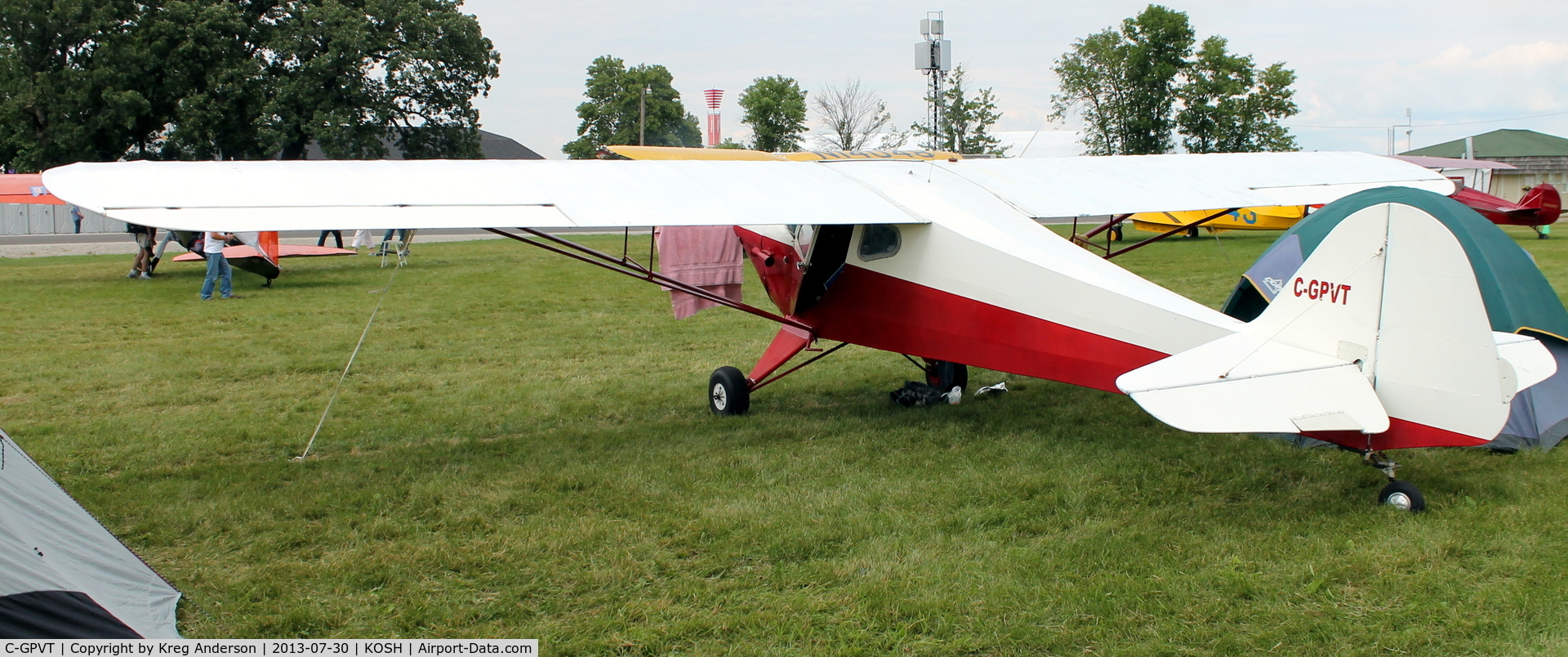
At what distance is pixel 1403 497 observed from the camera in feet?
15.2

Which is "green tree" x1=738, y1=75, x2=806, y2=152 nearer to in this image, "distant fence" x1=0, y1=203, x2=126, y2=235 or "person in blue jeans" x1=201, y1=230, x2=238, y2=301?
"distant fence" x1=0, y1=203, x2=126, y2=235

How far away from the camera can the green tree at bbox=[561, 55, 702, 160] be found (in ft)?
243

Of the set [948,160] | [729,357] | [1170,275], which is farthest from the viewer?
[1170,275]

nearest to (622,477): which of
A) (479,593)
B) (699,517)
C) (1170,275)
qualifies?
(699,517)

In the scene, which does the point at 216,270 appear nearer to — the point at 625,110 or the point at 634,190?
the point at 634,190

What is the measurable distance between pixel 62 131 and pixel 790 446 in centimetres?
4273

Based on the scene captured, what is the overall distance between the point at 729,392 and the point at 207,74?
4075cm

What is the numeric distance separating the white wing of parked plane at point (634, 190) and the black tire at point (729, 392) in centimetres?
150

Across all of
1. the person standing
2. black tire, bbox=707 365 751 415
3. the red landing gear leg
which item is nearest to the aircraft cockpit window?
the red landing gear leg

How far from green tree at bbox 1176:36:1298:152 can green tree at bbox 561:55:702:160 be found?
39499 millimetres

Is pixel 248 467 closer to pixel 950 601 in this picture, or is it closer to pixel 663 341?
pixel 950 601

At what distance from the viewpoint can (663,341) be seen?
10852mm

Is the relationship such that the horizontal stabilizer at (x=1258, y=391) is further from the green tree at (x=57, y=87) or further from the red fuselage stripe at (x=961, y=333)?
the green tree at (x=57, y=87)

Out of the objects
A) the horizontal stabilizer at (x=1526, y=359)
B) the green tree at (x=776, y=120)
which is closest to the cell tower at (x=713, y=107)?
the green tree at (x=776, y=120)
